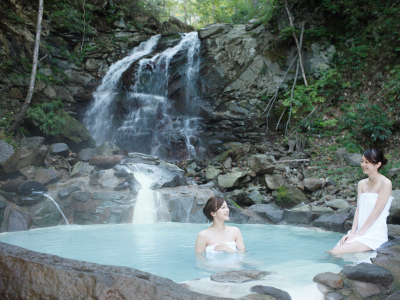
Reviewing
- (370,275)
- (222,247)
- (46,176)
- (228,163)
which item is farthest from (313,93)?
(370,275)

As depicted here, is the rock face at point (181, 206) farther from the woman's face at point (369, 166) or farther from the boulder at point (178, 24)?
the boulder at point (178, 24)

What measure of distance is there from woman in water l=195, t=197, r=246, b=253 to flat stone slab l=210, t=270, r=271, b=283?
3.05 ft

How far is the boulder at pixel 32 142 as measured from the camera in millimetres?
8445

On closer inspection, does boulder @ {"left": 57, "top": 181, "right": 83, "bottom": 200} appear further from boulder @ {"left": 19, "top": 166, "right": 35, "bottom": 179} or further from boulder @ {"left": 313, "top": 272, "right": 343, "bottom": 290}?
boulder @ {"left": 313, "top": 272, "right": 343, "bottom": 290}

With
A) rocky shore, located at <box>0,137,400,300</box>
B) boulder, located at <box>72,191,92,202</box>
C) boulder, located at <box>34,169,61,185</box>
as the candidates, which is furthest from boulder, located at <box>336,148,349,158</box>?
boulder, located at <box>34,169,61,185</box>

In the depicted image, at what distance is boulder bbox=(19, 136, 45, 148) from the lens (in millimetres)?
8445

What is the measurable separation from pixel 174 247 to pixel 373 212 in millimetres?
2628

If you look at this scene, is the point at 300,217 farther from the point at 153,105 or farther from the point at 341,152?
the point at 153,105

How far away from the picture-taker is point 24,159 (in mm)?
6645

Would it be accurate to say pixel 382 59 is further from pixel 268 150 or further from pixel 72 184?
pixel 72 184

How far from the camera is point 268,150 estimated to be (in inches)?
405

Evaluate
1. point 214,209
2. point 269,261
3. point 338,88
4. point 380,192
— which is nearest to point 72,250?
point 214,209

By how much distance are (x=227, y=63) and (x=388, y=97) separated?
6860 mm

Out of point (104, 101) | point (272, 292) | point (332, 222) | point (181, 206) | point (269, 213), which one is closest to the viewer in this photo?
point (272, 292)
